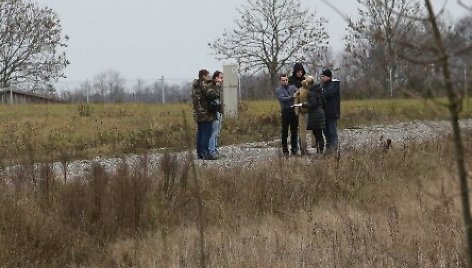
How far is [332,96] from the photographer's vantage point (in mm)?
11078

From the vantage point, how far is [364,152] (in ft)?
32.1

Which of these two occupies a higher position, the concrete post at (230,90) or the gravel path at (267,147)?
the concrete post at (230,90)

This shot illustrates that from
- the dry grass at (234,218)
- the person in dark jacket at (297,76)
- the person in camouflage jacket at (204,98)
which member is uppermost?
the person in dark jacket at (297,76)

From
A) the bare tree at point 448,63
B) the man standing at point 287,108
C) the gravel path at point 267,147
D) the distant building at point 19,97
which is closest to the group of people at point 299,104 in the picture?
the man standing at point 287,108

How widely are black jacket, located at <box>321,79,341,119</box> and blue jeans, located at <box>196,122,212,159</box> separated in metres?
2.13

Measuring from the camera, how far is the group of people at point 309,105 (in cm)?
1082

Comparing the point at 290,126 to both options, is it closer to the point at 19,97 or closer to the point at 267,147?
the point at 267,147

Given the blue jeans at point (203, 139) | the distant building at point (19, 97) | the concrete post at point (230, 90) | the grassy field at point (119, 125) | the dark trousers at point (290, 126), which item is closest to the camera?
the dark trousers at point (290, 126)

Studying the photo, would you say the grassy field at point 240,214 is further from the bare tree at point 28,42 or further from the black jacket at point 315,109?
the bare tree at point 28,42

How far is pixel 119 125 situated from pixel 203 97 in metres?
6.62

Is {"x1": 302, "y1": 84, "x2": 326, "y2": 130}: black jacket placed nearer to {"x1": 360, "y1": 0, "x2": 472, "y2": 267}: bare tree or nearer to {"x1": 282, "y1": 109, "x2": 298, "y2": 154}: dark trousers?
{"x1": 282, "y1": 109, "x2": 298, "y2": 154}: dark trousers

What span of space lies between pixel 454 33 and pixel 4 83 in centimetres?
4226

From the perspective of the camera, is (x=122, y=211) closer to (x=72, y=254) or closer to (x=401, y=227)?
(x=72, y=254)

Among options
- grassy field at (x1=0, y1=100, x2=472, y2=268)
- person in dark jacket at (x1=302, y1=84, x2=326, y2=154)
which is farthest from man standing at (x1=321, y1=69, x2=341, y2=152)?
grassy field at (x1=0, y1=100, x2=472, y2=268)
